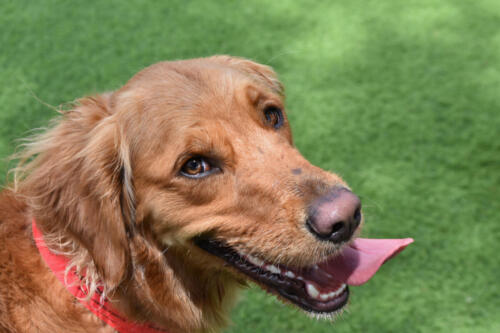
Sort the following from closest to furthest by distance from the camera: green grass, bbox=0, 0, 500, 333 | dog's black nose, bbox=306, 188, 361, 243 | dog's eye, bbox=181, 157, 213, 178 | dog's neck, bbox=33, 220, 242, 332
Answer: dog's black nose, bbox=306, 188, 361, 243, dog's eye, bbox=181, 157, 213, 178, dog's neck, bbox=33, 220, 242, 332, green grass, bbox=0, 0, 500, 333

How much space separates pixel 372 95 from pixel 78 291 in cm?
335

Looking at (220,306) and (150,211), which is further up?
(150,211)

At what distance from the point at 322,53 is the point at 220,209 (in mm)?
3400

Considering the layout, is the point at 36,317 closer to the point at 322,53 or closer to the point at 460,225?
the point at 460,225

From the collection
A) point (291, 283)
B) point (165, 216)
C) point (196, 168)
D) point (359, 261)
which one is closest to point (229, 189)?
point (196, 168)

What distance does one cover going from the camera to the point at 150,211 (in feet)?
8.18

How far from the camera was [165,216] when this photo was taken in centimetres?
244

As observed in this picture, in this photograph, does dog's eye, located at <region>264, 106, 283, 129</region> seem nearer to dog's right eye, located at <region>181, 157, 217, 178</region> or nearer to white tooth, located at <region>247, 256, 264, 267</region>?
dog's right eye, located at <region>181, 157, 217, 178</region>

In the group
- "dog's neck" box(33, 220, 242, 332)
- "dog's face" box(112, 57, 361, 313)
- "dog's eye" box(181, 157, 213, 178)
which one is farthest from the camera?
"dog's neck" box(33, 220, 242, 332)

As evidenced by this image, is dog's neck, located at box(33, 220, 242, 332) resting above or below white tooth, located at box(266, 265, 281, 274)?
below

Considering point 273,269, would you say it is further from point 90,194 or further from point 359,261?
point 90,194

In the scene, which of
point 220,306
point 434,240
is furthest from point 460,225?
point 220,306

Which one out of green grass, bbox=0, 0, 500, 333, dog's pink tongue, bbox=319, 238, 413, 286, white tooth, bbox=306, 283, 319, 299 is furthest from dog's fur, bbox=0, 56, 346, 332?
green grass, bbox=0, 0, 500, 333

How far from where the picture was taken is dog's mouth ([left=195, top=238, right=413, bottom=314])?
8.21ft
